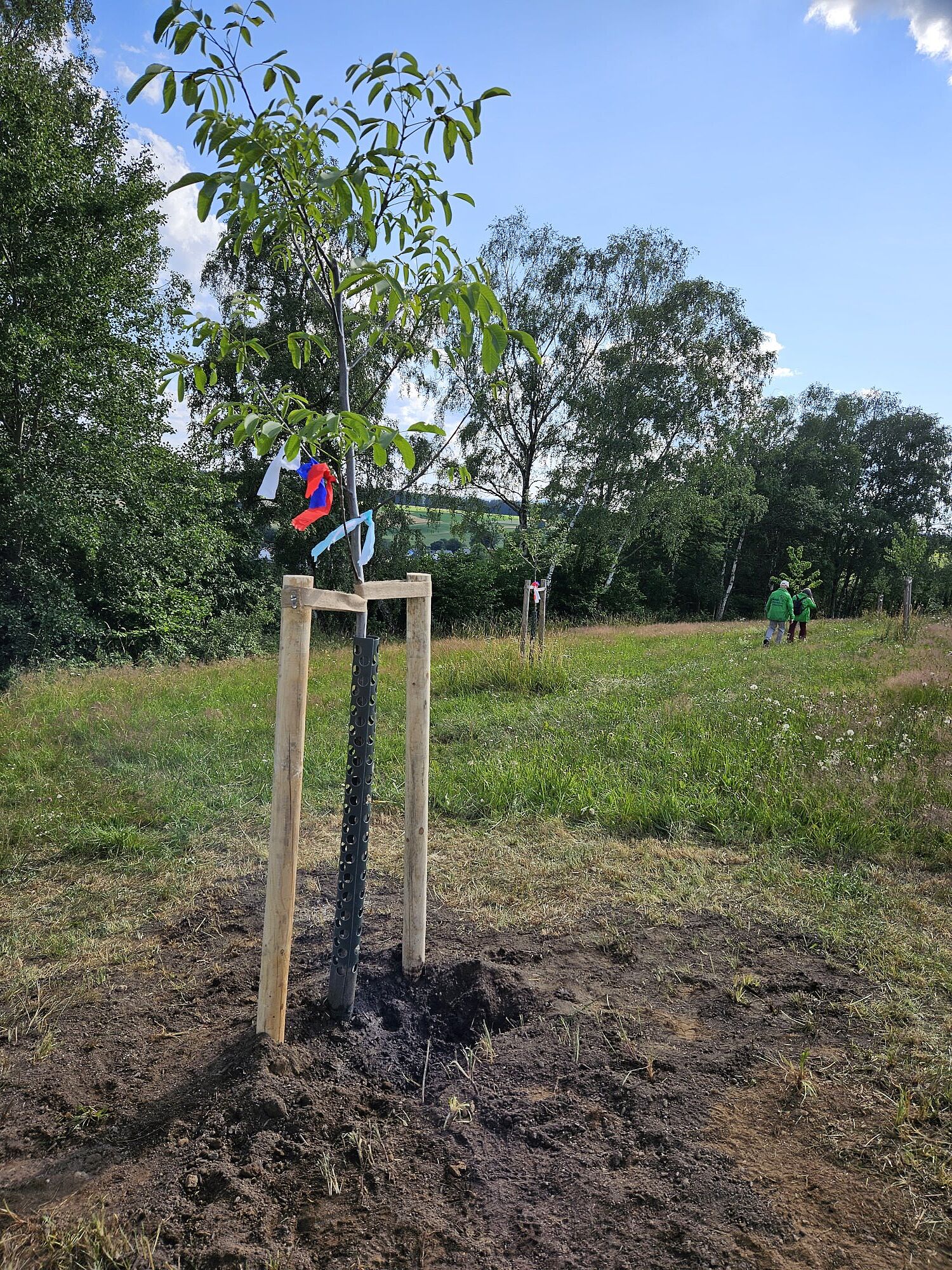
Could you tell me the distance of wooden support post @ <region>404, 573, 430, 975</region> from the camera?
2.74m

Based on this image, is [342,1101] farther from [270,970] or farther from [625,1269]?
[625,1269]

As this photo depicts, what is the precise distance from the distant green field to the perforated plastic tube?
21257 millimetres

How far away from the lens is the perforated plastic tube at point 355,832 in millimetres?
2418

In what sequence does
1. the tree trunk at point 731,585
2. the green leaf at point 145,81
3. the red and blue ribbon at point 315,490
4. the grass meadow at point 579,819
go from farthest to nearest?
the tree trunk at point 731,585 → the grass meadow at point 579,819 → the red and blue ribbon at point 315,490 → the green leaf at point 145,81

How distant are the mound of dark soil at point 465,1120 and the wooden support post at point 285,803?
0.59ft

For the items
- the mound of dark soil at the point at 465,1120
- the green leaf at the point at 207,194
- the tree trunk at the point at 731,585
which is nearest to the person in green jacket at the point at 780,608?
the mound of dark soil at the point at 465,1120

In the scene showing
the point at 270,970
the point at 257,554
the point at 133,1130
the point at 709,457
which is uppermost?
the point at 709,457

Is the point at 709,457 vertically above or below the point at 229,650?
above

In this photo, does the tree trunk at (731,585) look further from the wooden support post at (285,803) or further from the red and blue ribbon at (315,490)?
the wooden support post at (285,803)

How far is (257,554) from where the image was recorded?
67.2ft

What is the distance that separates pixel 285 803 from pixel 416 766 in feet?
2.27

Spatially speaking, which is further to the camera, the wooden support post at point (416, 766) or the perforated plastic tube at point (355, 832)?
the wooden support post at point (416, 766)

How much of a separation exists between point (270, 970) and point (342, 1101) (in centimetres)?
45

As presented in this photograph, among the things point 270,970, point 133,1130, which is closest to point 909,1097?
point 270,970
